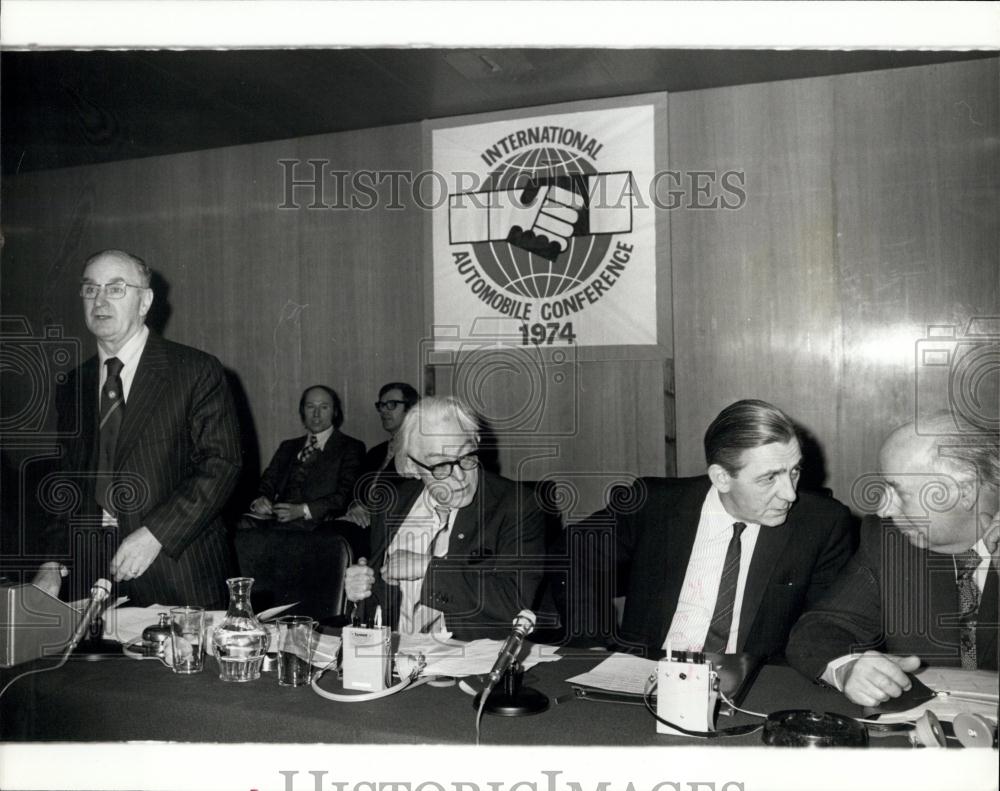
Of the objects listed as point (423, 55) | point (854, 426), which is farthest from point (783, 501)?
point (423, 55)

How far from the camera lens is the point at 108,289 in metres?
2.40

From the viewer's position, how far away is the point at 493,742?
1.25 m

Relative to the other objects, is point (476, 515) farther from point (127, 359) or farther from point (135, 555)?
point (127, 359)

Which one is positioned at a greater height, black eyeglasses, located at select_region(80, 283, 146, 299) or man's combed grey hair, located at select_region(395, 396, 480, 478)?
black eyeglasses, located at select_region(80, 283, 146, 299)

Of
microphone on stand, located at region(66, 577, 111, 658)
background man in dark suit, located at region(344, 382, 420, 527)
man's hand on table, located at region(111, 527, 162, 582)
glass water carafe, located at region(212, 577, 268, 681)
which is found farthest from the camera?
background man in dark suit, located at region(344, 382, 420, 527)

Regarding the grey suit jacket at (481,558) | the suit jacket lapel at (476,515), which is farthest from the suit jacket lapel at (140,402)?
the suit jacket lapel at (476,515)

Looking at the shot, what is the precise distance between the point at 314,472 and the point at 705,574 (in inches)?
103

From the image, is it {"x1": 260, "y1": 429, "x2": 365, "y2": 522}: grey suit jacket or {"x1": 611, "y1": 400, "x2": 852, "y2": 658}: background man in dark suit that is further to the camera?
{"x1": 260, "y1": 429, "x2": 365, "y2": 522}: grey suit jacket

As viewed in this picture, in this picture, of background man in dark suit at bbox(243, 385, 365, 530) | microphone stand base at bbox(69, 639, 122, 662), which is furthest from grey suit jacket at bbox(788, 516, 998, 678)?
background man in dark suit at bbox(243, 385, 365, 530)

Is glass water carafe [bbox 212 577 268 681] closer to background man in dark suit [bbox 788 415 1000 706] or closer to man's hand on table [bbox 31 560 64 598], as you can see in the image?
man's hand on table [bbox 31 560 64 598]

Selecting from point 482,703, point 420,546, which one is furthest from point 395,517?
point 482,703

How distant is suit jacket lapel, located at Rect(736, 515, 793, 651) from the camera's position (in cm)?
193

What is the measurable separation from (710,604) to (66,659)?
4.88 feet

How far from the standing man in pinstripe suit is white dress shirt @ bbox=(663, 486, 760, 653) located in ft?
4.62
